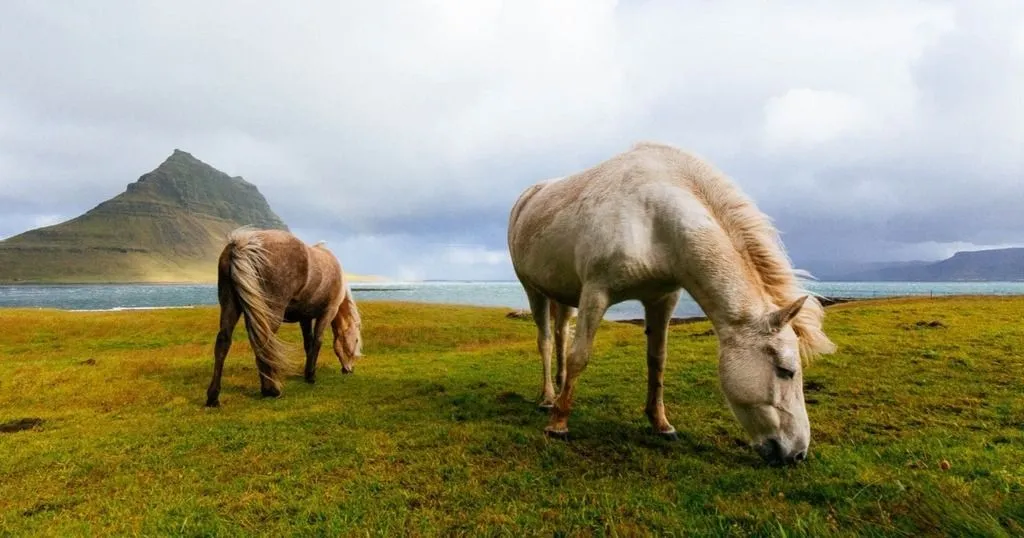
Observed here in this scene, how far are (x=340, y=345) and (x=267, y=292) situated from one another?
3.52 metres

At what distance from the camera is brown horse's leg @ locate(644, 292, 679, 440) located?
5383mm

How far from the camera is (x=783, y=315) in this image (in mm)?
3959

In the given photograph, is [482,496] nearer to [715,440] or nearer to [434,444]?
[434,444]

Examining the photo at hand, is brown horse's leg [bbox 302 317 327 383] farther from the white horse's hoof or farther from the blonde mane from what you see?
the blonde mane

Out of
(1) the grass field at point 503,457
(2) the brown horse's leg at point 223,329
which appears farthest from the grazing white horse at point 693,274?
(2) the brown horse's leg at point 223,329

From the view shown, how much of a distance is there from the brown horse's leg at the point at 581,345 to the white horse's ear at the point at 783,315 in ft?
4.86

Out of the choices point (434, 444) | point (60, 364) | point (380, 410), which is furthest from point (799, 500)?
point (60, 364)

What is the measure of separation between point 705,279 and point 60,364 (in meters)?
14.0

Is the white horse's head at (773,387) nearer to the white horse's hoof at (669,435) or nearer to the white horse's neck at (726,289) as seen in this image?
the white horse's neck at (726,289)

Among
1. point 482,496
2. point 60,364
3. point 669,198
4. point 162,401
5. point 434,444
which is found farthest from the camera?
point 60,364

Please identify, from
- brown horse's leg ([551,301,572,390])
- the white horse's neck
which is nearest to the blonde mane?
the white horse's neck

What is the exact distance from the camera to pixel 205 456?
479 cm

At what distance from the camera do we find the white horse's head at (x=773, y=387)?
3994mm

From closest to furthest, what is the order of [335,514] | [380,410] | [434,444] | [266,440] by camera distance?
[335,514] < [434,444] < [266,440] < [380,410]
